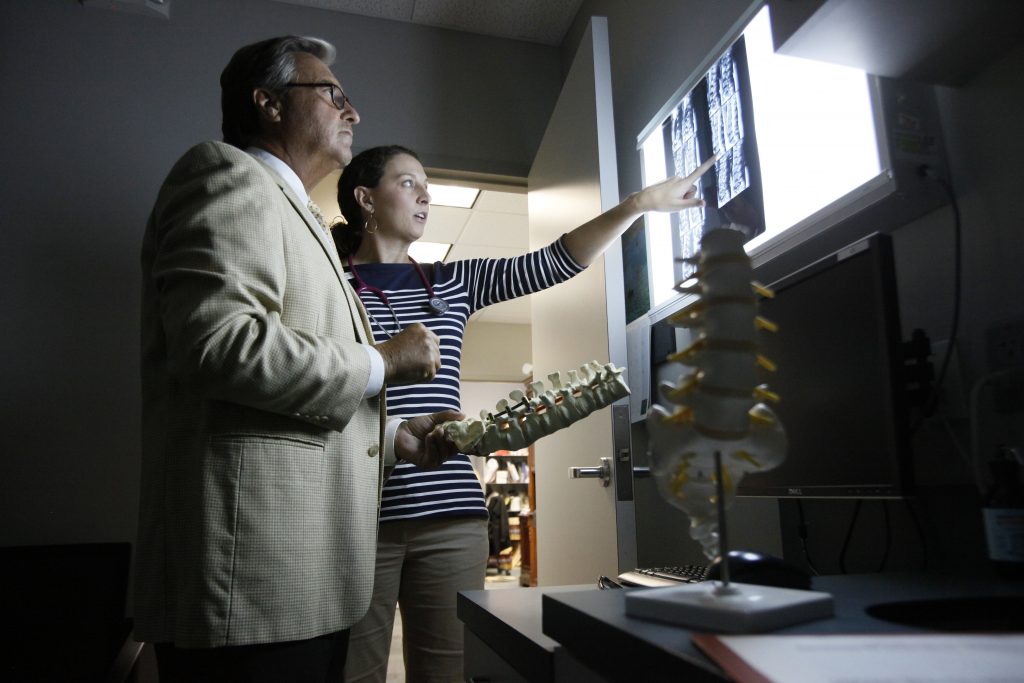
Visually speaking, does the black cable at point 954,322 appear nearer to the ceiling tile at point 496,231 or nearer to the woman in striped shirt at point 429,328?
the woman in striped shirt at point 429,328

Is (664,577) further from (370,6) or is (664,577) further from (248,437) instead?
(370,6)

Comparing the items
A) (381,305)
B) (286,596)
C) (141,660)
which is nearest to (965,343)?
(286,596)

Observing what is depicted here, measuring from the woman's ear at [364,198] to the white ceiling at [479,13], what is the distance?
1325 millimetres

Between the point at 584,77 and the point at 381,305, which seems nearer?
the point at 381,305

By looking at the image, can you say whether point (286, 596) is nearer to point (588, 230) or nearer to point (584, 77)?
point (588, 230)

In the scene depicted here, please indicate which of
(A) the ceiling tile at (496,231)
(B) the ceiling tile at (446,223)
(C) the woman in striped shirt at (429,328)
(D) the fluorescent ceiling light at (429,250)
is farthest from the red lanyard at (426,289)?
(D) the fluorescent ceiling light at (429,250)

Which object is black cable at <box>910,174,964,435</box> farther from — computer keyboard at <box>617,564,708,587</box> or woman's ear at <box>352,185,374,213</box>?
woman's ear at <box>352,185,374,213</box>

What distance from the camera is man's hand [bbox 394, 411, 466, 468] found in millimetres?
1096

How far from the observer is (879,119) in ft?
3.18

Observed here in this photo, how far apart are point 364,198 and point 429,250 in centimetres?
368

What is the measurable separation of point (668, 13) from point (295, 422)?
1633mm

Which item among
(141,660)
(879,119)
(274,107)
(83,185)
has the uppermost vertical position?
(83,185)

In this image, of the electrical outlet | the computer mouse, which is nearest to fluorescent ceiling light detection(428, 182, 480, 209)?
the electrical outlet

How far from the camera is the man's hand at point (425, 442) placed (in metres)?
1.10
